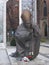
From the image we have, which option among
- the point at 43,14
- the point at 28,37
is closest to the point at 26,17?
the point at 28,37

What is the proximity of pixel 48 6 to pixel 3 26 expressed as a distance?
20.5 metres

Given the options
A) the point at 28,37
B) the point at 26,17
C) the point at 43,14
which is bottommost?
the point at 28,37

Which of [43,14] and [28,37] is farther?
[43,14]

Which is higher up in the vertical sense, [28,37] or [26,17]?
[26,17]

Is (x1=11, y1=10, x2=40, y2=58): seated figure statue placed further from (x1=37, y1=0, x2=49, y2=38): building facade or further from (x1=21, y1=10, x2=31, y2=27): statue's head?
(x1=37, y1=0, x2=49, y2=38): building facade

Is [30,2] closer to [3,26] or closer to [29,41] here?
[3,26]

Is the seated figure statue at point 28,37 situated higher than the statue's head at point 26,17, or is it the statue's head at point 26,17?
the statue's head at point 26,17

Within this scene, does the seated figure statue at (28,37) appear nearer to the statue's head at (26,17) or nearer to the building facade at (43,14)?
the statue's head at (26,17)

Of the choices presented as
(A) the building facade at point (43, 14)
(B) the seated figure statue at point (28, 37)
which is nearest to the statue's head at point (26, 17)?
(B) the seated figure statue at point (28, 37)

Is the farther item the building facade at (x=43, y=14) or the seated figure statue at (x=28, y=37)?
the building facade at (x=43, y=14)

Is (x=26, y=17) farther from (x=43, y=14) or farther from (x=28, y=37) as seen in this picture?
(x=43, y=14)

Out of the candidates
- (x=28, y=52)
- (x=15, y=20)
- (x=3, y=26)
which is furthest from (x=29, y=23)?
(x=15, y=20)

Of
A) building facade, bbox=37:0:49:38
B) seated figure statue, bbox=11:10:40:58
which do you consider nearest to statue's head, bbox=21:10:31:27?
seated figure statue, bbox=11:10:40:58

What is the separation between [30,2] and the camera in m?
17.6
